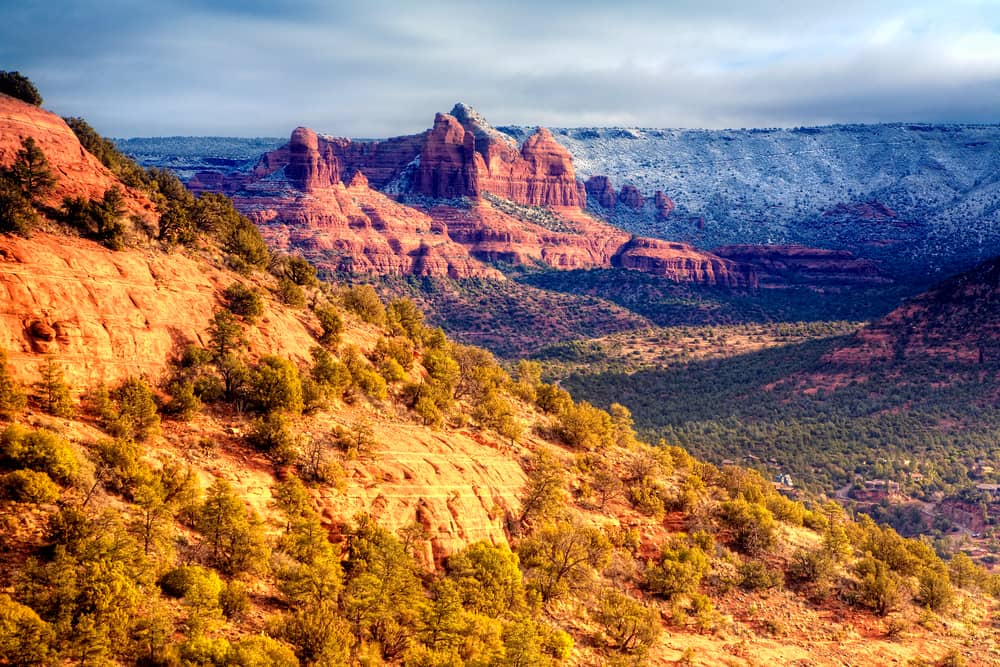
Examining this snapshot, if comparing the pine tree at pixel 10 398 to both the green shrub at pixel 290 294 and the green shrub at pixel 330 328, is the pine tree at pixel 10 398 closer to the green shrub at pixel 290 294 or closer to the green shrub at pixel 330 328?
the green shrub at pixel 330 328

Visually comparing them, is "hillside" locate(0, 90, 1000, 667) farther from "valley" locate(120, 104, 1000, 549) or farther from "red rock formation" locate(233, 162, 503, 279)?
"red rock formation" locate(233, 162, 503, 279)

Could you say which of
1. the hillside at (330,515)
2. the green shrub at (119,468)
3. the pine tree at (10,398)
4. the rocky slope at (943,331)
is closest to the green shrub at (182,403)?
the hillside at (330,515)

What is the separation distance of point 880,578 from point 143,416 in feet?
109

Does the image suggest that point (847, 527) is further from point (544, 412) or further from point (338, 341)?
point (338, 341)

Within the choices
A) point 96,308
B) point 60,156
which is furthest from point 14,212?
point 60,156

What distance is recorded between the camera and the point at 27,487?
17.0m

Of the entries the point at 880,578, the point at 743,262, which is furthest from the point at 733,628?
the point at 743,262

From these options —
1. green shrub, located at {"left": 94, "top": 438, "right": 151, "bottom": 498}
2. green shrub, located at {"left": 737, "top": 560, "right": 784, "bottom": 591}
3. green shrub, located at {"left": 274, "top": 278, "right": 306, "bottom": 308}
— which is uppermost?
green shrub, located at {"left": 274, "top": 278, "right": 306, "bottom": 308}

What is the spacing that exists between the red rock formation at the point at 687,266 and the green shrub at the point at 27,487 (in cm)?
17728

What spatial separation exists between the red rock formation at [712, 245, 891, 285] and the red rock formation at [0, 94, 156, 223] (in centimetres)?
18084

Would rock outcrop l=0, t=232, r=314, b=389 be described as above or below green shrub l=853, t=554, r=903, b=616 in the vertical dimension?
above

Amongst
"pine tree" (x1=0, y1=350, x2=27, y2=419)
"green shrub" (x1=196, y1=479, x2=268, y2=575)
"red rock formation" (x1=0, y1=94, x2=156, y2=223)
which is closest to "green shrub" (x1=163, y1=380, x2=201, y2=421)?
"pine tree" (x1=0, y1=350, x2=27, y2=419)

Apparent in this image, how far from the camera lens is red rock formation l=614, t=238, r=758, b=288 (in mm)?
186125

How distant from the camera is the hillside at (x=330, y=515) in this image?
56.2 ft
